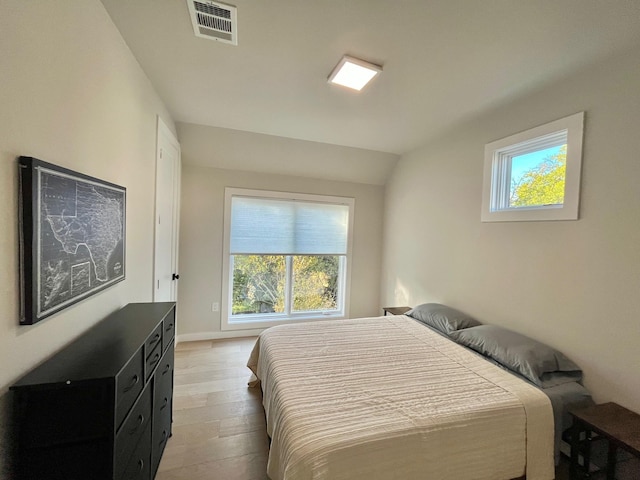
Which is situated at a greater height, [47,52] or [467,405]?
[47,52]

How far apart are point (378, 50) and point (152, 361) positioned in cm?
224

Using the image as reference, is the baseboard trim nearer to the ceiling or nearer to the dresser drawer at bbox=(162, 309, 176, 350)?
the dresser drawer at bbox=(162, 309, 176, 350)

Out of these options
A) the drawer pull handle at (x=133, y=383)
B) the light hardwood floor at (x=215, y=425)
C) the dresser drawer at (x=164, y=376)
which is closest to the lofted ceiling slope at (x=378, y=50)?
the drawer pull handle at (x=133, y=383)

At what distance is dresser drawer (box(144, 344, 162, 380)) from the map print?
0.44 meters

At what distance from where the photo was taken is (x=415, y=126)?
2879 millimetres

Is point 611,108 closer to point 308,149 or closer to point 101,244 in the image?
point 308,149

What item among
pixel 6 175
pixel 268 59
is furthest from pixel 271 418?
pixel 268 59

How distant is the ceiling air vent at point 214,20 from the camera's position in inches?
55.3

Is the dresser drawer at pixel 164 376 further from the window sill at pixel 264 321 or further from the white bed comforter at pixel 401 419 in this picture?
the window sill at pixel 264 321

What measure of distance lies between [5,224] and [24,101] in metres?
0.42

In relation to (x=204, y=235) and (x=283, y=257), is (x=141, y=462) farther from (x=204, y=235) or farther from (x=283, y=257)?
(x=283, y=257)

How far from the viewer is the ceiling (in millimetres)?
1399

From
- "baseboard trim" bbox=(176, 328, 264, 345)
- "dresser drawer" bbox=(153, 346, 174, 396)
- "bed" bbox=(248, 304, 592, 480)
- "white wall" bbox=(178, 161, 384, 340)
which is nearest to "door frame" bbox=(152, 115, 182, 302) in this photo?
"white wall" bbox=(178, 161, 384, 340)

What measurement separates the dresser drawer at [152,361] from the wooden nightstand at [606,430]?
2.33 metres
